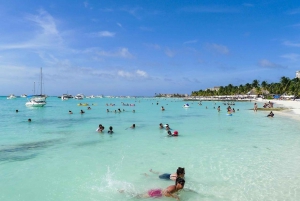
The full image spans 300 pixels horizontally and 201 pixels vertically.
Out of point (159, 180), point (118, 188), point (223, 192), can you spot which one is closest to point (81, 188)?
point (118, 188)

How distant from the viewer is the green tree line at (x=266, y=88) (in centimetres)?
10300

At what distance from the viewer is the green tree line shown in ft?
338

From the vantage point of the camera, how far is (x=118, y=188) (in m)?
10.3

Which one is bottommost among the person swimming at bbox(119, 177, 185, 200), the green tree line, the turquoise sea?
the turquoise sea

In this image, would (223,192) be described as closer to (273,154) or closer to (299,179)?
(299,179)

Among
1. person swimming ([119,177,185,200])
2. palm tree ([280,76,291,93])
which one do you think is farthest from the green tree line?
person swimming ([119,177,185,200])

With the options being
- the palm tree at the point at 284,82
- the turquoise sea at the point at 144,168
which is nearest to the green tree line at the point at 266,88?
the palm tree at the point at 284,82

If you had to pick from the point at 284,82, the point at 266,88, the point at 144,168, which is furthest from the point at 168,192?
the point at 266,88

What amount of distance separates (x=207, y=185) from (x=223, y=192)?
0.87 metres

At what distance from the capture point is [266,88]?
139m

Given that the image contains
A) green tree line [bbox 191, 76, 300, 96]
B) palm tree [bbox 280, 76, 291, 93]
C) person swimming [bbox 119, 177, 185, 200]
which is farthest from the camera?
palm tree [bbox 280, 76, 291, 93]

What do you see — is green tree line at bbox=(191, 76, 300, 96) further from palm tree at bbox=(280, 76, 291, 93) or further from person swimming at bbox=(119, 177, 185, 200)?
person swimming at bbox=(119, 177, 185, 200)

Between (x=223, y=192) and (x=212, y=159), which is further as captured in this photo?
(x=212, y=159)

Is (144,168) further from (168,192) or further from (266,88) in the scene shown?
(266,88)
